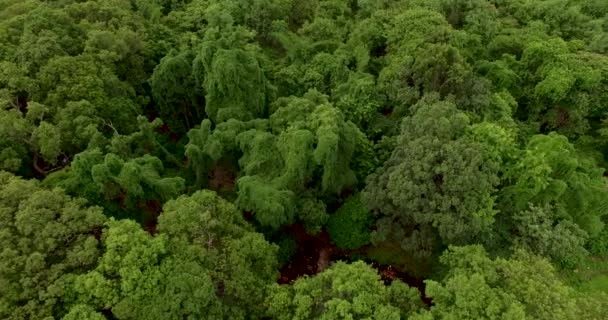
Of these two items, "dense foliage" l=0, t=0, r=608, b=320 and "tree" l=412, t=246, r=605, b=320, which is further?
"dense foliage" l=0, t=0, r=608, b=320

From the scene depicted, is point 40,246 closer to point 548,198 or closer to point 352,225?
point 352,225

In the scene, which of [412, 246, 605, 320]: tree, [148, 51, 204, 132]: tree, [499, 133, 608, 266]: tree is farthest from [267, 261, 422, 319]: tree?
[148, 51, 204, 132]: tree

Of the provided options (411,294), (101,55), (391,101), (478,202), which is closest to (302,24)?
(391,101)

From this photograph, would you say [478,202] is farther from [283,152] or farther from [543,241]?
[283,152]

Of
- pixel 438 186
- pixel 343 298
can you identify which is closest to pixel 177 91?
pixel 438 186

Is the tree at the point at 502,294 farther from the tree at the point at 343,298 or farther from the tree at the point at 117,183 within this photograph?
the tree at the point at 117,183

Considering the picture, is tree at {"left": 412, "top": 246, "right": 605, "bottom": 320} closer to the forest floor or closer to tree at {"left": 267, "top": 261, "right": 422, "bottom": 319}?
tree at {"left": 267, "top": 261, "right": 422, "bottom": 319}

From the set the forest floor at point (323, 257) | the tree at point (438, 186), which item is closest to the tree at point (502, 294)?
the tree at point (438, 186)
